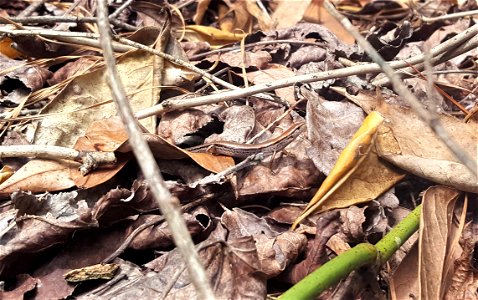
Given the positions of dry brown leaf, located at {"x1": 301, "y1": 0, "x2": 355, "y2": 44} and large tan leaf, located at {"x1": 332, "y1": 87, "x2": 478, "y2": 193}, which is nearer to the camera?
large tan leaf, located at {"x1": 332, "y1": 87, "x2": 478, "y2": 193}

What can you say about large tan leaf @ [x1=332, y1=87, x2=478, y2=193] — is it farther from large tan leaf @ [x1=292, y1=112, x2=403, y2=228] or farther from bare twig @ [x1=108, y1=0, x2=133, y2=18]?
bare twig @ [x1=108, y1=0, x2=133, y2=18]

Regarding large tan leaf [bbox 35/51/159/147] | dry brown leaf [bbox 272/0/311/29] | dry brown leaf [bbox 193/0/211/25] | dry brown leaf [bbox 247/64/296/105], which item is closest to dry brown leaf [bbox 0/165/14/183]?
large tan leaf [bbox 35/51/159/147]

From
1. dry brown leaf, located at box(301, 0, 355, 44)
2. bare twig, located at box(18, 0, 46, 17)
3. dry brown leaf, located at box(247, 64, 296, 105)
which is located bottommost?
dry brown leaf, located at box(301, 0, 355, 44)

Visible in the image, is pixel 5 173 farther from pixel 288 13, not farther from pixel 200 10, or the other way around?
pixel 288 13

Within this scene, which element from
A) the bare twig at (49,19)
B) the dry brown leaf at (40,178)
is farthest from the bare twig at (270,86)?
the bare twig at (49,19)

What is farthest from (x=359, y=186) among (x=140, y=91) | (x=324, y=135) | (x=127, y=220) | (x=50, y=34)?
(x=50, y=34)

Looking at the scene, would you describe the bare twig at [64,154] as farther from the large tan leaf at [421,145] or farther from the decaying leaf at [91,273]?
the large tan leaf at [421,145]

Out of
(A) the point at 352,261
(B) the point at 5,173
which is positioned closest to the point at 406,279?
(A) the point at 352,261
